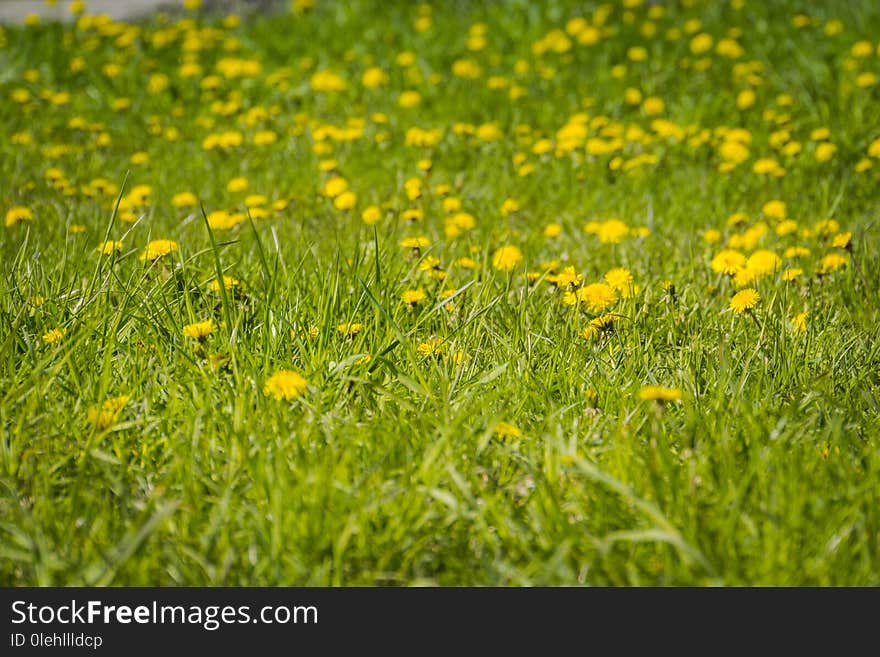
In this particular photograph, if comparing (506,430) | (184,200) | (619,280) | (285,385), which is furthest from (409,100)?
(506,430)

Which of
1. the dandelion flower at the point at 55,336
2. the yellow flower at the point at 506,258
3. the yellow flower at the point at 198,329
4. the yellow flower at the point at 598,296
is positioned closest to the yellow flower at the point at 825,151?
the yellow flower at the point at 506,258

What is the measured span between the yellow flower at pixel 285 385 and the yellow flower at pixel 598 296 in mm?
828

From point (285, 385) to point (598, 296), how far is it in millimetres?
906

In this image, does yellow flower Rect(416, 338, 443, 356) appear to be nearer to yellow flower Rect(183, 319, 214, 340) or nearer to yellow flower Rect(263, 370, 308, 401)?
yellow flower Rect(263, 370, 308, 401)

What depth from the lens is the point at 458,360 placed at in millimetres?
2127

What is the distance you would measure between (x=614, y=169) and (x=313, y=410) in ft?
8.82

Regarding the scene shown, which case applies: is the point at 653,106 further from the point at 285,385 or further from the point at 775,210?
the point at 285,385

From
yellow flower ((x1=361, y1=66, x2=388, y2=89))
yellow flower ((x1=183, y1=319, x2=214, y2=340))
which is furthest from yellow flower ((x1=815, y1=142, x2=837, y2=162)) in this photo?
yellow flower ((x1=183, y1=319, x2=214, y2=340))

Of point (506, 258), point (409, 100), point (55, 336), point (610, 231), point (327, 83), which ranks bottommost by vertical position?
point (55, 336)

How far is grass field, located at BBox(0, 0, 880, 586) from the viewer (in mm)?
1510
